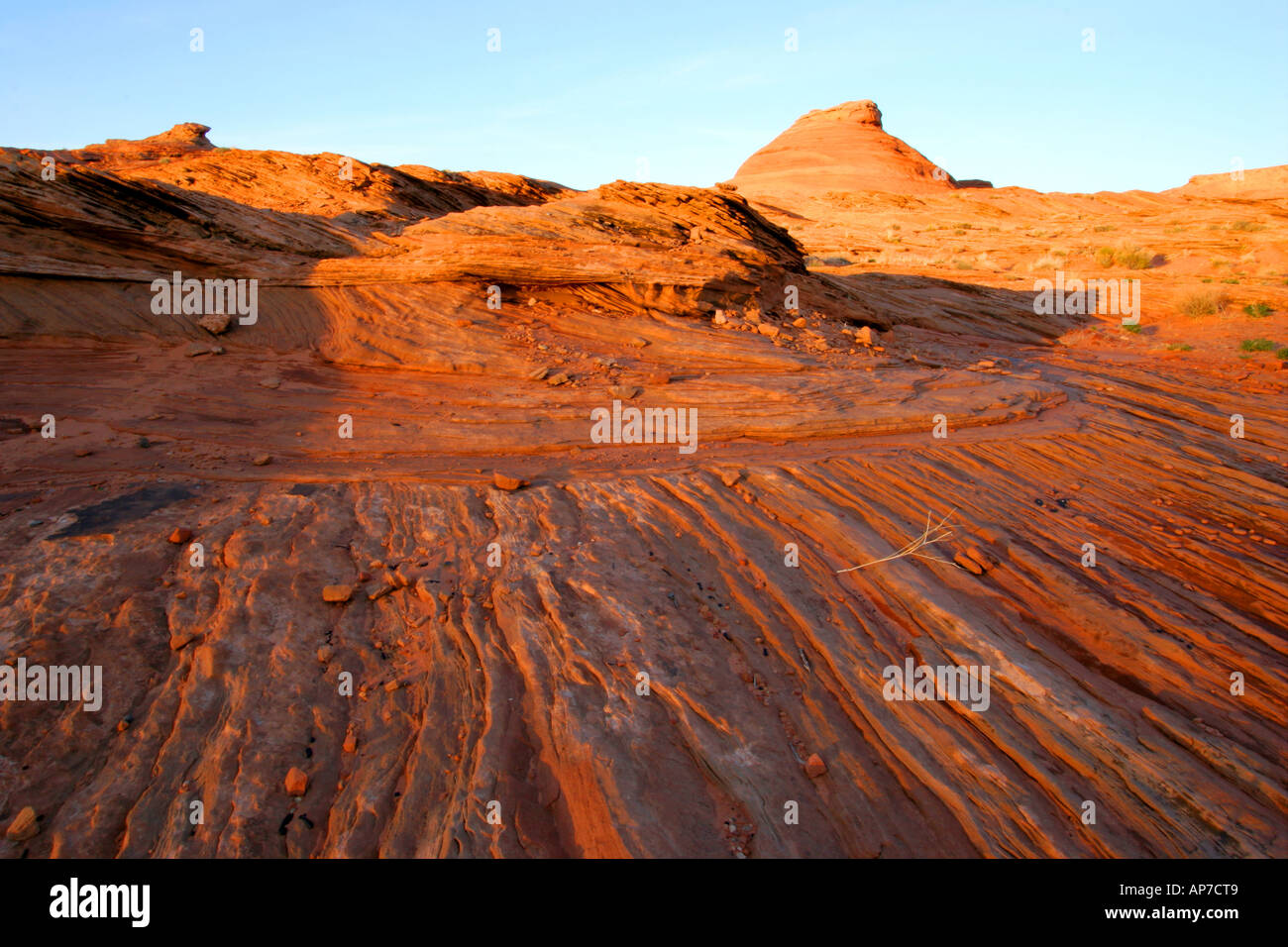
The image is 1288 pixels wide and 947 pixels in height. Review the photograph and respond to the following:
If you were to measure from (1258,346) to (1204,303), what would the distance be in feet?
11.3

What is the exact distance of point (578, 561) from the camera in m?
5.38

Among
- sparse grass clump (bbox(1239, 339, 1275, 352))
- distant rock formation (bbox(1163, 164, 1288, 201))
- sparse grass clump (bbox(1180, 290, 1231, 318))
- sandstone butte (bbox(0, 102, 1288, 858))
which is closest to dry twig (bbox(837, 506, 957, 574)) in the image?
sandstone butte (bbox(0, 102, 1288, 858))

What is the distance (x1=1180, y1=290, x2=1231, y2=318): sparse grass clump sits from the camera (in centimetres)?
1675

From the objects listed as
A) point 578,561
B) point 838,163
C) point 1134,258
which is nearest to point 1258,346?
point 1134,258

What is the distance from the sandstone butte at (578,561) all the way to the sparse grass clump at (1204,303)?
5728 millimetres

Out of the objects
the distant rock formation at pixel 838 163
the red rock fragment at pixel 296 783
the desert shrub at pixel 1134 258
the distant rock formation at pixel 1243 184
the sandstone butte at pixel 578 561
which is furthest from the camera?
the distant rock formation at pixel 838 163

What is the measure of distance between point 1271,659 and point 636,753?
4779 mm

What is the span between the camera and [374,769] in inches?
144

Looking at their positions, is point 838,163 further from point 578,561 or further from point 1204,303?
point 578,561

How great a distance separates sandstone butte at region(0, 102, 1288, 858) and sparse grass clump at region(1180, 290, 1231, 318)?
573 centimetres

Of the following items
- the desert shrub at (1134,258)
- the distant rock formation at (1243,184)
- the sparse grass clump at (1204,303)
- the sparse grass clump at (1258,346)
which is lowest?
the sparse grass clump at (1258,346)

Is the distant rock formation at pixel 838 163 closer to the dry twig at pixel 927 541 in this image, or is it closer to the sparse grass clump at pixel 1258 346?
the sparse grass clump at pixel 1258 346

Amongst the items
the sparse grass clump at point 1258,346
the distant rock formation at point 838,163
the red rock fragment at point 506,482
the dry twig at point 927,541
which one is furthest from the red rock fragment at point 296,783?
the distant rock formation at point 838,163

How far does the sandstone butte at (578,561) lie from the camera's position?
362 centimetres
